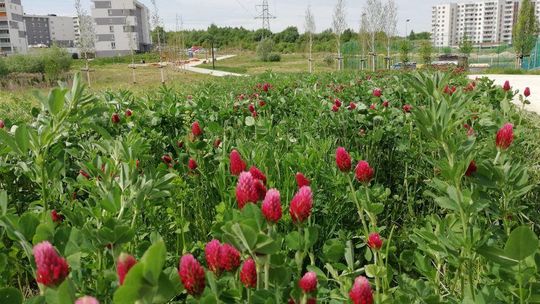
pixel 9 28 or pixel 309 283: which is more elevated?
pixel 9 28

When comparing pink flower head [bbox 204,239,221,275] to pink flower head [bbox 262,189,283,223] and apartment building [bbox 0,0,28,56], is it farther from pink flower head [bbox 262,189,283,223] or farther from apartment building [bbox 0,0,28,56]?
apartment building [bbox 0,0,28,56]

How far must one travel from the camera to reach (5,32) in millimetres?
72000

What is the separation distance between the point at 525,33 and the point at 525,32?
23.8 inches

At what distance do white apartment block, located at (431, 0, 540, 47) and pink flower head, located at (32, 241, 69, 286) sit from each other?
12733 cm

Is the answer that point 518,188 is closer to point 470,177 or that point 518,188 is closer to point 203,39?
point 470,177

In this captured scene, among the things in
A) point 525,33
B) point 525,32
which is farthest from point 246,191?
point 525,32

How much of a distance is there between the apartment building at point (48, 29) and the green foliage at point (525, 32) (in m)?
90.9

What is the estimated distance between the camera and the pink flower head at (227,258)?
2.74ft

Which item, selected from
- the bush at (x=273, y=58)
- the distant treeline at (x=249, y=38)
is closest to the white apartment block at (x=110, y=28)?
the distant treeline at (x=249, y=38)

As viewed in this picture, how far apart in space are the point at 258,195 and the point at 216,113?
2381 millimetres

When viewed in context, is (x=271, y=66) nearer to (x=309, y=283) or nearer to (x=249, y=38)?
(x=249, y=38)

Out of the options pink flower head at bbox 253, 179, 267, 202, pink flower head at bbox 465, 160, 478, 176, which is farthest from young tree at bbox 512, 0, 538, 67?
pink flower head at bbox 253, 179, 267, 202

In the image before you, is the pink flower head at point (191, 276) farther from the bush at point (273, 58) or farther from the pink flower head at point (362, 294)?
the bush at point (273, 58)

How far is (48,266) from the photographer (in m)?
0.69
